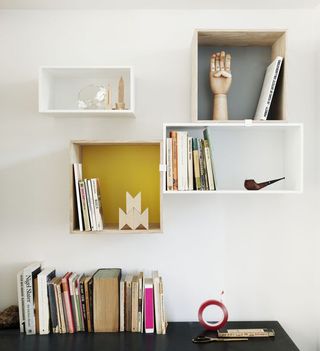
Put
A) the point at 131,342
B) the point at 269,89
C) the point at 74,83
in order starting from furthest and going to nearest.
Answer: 1. the point at 74,83
2. the point at 269,89
3. the point at 131,342

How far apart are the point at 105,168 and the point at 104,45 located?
0.67m

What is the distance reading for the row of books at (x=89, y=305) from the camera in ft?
6.56

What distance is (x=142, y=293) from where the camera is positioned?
6.58 ft

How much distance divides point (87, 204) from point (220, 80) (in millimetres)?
909

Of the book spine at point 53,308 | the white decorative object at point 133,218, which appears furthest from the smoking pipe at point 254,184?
the book spine at point 53,308

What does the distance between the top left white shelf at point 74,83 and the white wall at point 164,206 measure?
0.28 feet

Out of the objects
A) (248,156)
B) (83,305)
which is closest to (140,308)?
(83,305)

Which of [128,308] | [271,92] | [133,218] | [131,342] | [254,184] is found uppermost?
[271,92]

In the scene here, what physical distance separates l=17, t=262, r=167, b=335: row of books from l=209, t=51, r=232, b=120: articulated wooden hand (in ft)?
2.96

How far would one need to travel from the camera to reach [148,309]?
2002 millimetres

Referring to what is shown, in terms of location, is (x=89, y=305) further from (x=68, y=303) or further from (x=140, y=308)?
(x=140, y=308)

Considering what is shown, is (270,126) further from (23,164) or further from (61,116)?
(23,164)

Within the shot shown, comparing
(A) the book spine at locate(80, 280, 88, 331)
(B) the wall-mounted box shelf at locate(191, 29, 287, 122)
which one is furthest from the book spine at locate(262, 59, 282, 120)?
(A) the book spine at locate(80, 280, 88, 331)

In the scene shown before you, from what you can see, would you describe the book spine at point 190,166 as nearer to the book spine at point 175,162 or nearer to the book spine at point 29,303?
the book spine at point 175,162
